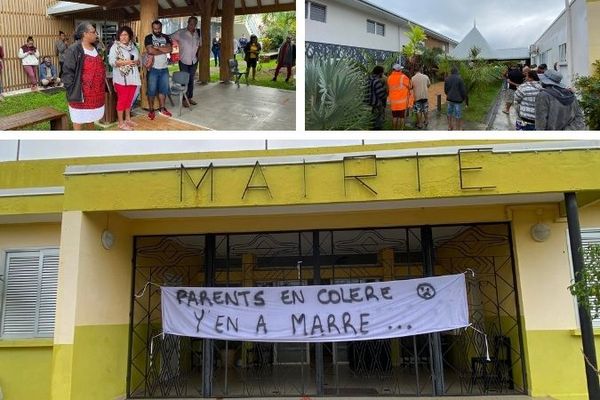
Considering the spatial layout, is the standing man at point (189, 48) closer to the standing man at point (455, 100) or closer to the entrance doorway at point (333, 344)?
the entrance doorway at point (333, 344)

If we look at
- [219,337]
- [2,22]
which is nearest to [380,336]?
[219,337]

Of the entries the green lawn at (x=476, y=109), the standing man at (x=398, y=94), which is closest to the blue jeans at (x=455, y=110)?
the green lawn at (x=476, y=109)

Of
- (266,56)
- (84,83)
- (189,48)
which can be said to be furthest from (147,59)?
(266,56)

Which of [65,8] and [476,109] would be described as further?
[65,8]

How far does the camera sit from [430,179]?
5445mm

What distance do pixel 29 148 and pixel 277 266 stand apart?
4519 millimetres

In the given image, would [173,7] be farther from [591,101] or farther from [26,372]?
[591,101]

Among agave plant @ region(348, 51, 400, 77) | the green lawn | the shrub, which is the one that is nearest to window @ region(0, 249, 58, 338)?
the green lawn

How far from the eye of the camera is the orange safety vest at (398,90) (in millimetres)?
7242

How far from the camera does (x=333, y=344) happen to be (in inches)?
319

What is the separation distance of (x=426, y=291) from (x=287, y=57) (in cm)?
430

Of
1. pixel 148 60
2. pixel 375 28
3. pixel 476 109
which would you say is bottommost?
pixel 476 109

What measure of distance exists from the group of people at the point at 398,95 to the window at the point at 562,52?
4011 mm

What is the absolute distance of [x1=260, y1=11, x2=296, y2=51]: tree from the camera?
31.3 ft
